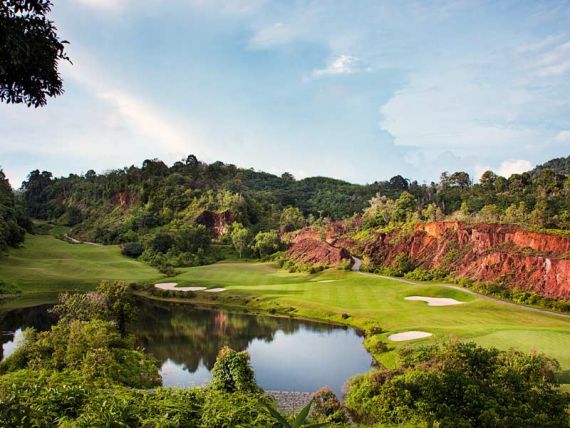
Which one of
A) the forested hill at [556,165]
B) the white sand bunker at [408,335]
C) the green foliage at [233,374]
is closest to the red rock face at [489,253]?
the white sand bunker at [408,335]

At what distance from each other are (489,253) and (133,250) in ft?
215

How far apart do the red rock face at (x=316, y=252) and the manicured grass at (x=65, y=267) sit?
24397 millimetres

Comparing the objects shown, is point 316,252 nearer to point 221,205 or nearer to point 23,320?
point 221,205

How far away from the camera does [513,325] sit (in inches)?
1462

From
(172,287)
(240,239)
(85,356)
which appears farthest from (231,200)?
(85,356)

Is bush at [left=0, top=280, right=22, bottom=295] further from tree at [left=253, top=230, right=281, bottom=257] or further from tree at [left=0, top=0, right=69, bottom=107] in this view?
tree at [left=0, top=0, right=69, bottom=107]

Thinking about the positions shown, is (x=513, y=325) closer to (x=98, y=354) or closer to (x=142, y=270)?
(x=98, y=354)

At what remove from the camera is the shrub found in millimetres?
21402

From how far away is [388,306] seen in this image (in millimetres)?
47875

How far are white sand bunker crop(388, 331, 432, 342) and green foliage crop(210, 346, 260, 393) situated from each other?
49.0 ft

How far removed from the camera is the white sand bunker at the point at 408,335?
35188mm

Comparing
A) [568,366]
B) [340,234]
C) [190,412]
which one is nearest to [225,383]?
[190,412]

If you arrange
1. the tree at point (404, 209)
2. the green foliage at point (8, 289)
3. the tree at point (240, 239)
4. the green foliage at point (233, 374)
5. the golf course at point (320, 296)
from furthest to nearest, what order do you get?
1. the tree at point (240, 239)
2. the tree at point (404, 209)
3. the green foliage at point (8, 289)
4. the golf course at point (320, 296)
5. the green foliage at point (233, 374)

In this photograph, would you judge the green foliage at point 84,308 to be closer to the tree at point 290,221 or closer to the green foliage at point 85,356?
the green foliage at point 85,356
